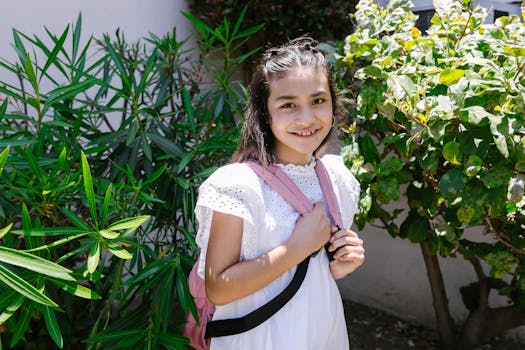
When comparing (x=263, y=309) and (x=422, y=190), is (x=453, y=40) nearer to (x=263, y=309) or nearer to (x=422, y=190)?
(x=422, y=190)

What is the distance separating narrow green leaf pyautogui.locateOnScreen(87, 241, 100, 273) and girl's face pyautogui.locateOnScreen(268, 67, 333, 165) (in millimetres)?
576

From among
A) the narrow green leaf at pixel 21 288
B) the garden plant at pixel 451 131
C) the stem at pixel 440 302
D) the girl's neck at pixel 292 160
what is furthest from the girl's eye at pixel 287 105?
the stem at pixel 440 302

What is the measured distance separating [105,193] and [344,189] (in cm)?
80

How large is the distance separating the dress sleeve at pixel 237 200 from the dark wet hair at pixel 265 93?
105 millimetres

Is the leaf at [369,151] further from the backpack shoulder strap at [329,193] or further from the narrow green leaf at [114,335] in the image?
the narrow green leaf at [114,335]

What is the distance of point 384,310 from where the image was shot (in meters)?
3.47

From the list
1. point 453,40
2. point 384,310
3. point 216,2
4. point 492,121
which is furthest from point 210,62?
point 492,121

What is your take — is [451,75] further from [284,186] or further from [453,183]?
[284,186]

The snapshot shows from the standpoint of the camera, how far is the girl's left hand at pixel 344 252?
1461 millimetres

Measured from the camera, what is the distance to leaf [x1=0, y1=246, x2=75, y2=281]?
1.27 m

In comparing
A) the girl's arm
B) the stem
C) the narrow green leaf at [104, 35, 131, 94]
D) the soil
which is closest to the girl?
the girl's arm

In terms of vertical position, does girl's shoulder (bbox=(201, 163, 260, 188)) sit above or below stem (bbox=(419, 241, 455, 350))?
above

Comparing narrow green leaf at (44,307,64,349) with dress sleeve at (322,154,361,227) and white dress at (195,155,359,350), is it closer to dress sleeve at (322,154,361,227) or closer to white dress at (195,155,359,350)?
white dress at (195,155,359,350)

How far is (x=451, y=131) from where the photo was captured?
→ 5.52 ft
